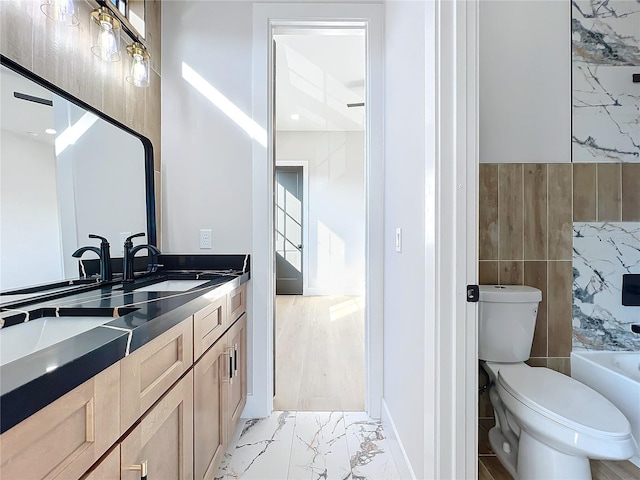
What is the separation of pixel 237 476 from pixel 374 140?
1868 mm

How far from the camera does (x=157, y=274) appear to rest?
1.86 metres

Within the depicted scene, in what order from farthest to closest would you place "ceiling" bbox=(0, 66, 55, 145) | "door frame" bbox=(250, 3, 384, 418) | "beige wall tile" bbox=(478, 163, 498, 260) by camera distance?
"door frame" bbox=(250, 3, 384, 418)
"beige wall tile" bbox=(478, 163, 498, 260)
"ceiling" bbox=(0, 66, 55, 145)

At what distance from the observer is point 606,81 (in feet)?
6.10

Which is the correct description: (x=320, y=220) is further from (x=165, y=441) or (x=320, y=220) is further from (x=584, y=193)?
(x=165, y=441)

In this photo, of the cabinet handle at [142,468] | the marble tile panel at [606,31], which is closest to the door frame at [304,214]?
the marble tile panel at [606,31]

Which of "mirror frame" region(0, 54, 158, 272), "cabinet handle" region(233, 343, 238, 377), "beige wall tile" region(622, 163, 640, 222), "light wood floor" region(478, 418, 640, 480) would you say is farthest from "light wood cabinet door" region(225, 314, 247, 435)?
"beige wall tile" region(622, 163, 640, 222)

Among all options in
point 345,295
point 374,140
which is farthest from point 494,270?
point 345,295

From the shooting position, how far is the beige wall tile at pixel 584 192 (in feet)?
5.98

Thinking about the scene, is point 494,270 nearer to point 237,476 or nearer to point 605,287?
point 605,287

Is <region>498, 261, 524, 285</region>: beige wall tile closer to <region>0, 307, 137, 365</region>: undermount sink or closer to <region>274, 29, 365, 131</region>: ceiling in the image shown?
<region>274, 29, 365, 131</region>: ceiling

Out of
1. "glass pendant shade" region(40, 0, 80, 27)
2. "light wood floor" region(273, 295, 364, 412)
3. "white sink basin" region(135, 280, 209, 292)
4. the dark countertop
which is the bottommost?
"light wood floor" region(273, 295, 364, 412)

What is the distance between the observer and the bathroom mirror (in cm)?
102

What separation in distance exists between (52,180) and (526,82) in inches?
90.1

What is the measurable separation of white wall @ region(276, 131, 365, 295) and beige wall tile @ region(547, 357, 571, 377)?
388 cm
